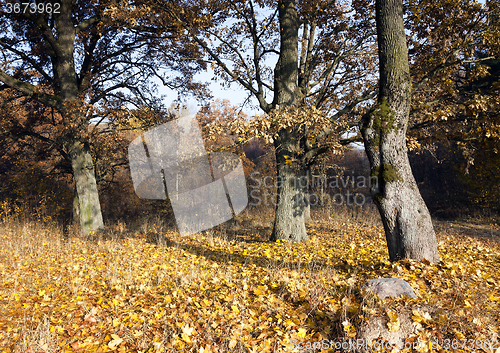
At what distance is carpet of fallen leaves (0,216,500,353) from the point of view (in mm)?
3564

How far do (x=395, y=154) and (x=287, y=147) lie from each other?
3.80 meters

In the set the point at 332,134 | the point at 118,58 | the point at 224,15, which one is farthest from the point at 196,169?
the point at 332,134

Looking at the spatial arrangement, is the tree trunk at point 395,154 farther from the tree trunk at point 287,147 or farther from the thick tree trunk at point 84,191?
the thick tree trunk at point 84,191

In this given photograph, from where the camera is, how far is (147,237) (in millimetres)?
10078

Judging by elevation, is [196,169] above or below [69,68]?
below

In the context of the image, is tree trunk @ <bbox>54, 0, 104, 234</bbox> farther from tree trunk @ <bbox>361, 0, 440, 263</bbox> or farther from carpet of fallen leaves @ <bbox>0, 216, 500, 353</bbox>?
tree trunk @ <bbox>361, 0, 440, 263</bbox>

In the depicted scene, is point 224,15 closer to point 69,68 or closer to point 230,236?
point 69,68

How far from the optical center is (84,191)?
10.5 m

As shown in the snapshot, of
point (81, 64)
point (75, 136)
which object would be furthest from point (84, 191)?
point (81, 64)

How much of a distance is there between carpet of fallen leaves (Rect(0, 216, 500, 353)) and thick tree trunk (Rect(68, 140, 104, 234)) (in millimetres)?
2766

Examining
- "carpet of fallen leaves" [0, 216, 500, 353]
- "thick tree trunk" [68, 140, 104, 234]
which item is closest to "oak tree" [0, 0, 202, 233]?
"thick tree trunk" [68, 140, 104, 234]

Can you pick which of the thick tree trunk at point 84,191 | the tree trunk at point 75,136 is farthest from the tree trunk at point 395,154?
the thick tree trunk at point 84,191

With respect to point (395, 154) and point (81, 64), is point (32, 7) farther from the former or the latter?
point (395, 154)

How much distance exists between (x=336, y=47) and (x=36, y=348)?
1086 centimetres
